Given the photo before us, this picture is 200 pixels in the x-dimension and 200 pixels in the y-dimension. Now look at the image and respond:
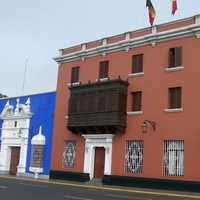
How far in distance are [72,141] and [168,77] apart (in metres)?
9.51

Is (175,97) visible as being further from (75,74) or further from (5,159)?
(5,159)

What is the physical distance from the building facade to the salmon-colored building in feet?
4.93

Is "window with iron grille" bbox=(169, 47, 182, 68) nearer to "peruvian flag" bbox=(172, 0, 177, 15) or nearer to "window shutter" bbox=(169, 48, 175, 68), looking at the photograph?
"window shutter" bbox=(169, 48, 175, 68)

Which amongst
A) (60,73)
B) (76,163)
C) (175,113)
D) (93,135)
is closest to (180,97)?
(175,113)

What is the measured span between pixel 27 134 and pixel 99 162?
889cm

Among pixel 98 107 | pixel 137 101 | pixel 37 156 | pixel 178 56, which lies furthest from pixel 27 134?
pixel 178 56

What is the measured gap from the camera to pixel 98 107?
1139 inches

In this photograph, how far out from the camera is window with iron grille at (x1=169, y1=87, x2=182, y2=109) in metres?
26.0

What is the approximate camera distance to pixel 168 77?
26.6 metres

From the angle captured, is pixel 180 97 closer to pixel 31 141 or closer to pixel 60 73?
pixel 60 73

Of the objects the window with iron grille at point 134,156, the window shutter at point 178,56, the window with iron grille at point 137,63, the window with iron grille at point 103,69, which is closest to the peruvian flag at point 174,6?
the window shutter at point 178,56

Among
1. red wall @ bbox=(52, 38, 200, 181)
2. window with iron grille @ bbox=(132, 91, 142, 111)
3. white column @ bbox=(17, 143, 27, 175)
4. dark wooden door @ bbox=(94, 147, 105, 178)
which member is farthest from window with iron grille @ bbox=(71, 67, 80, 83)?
white column @ bbox=(17, 143, 27, 175)

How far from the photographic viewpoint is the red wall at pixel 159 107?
2478 centimetres

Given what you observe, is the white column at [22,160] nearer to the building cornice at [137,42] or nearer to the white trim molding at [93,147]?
the white trim molding at [93,147]
